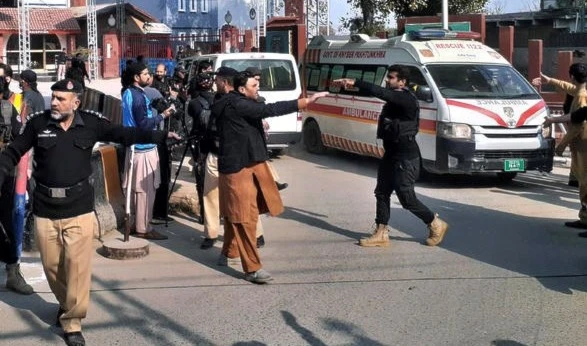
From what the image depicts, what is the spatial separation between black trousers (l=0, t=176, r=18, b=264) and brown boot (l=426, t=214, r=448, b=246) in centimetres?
395

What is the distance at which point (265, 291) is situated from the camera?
6.60 metres

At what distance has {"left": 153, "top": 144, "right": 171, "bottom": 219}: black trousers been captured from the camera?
352 inches

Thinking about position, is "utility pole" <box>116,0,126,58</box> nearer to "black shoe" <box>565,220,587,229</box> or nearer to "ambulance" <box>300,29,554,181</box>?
"ambulance" <box>300,29,554,181</box>

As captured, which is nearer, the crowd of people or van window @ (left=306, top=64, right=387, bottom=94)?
the crowd of people

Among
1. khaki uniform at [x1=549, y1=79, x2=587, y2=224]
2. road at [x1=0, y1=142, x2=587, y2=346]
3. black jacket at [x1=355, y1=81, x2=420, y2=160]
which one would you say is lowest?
road at [x1=0, y1=142, x2=587, y2=346]

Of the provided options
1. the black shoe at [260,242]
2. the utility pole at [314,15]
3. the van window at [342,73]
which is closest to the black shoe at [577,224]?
the black shoe at [260,242]

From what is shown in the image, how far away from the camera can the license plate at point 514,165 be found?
36.7 feet

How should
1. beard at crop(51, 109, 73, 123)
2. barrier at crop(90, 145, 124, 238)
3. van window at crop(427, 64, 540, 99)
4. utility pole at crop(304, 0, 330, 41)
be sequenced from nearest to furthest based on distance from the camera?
beard at crop(51, 109, 73, 123), barrier at crop(90, 145, 124, 238), van window at crop(427, 64, 540, 99), utility pole at crop(304, 0, 330, 41)

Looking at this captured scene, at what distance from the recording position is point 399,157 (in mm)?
7934

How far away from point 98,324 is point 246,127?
2.05 metres

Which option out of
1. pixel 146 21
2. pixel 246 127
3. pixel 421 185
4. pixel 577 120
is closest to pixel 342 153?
pixel 421 185

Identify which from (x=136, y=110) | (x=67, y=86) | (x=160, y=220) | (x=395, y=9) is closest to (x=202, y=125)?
(x=136, y=110)

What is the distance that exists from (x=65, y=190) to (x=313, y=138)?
1023 cm

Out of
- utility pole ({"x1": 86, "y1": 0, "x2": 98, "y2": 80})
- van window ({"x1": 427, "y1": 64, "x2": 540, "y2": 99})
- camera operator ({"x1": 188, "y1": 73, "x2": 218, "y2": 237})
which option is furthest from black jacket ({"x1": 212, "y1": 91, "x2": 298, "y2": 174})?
utility pole ({"x1": 86, "y1": 0, "x2": 98, "y2": 80})
